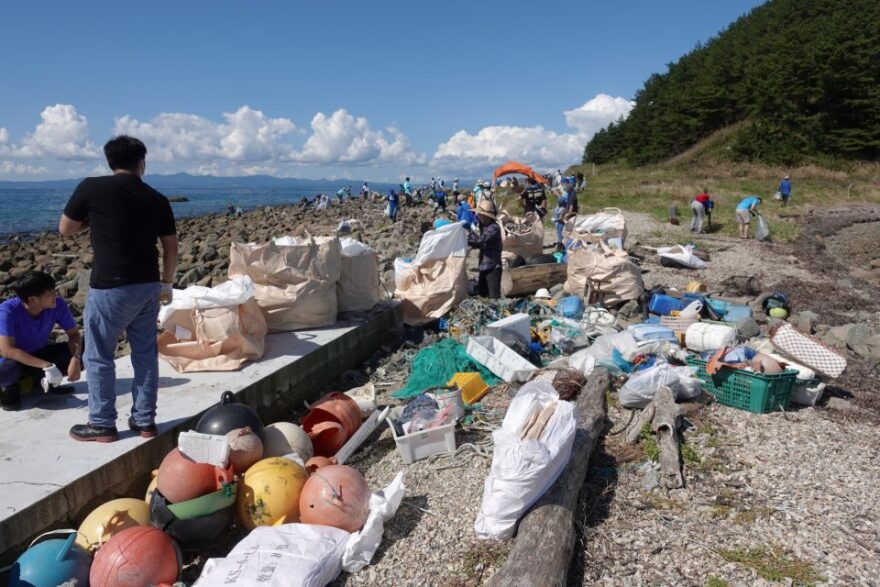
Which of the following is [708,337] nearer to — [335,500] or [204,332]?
[335,500]

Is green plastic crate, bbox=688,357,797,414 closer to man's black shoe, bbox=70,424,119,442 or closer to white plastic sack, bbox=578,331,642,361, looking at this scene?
white plastic sack, bbox=578,331,642,361

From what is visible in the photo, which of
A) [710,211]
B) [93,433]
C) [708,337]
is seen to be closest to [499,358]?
[708,337]

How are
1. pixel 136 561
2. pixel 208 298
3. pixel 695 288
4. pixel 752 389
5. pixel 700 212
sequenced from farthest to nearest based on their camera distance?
pixel 700 212
pixel 695 288
pixel 208 298
pixel 752 389
pixel 136 561

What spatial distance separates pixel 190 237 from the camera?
24.3 m

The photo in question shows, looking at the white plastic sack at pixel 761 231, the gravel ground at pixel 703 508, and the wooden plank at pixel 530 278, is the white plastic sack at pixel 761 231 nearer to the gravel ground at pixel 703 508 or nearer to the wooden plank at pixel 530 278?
the wooden plank at pixel 530 278

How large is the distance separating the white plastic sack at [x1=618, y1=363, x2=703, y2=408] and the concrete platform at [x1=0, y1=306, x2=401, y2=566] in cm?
278

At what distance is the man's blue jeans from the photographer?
129 inches

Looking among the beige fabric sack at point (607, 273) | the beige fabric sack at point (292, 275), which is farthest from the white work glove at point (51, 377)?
the beige fabric sack at point (607, 273)

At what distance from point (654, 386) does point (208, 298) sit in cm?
372

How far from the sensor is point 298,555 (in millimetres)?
2760

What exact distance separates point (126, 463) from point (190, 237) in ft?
75.3

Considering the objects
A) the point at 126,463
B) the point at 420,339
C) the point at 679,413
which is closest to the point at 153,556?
→ the point at 126,463

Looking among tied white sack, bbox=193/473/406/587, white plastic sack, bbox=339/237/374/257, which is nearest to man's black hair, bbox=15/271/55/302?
tied white sack, bbox=193/473/406/587

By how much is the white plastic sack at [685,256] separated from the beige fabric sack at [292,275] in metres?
7.26
